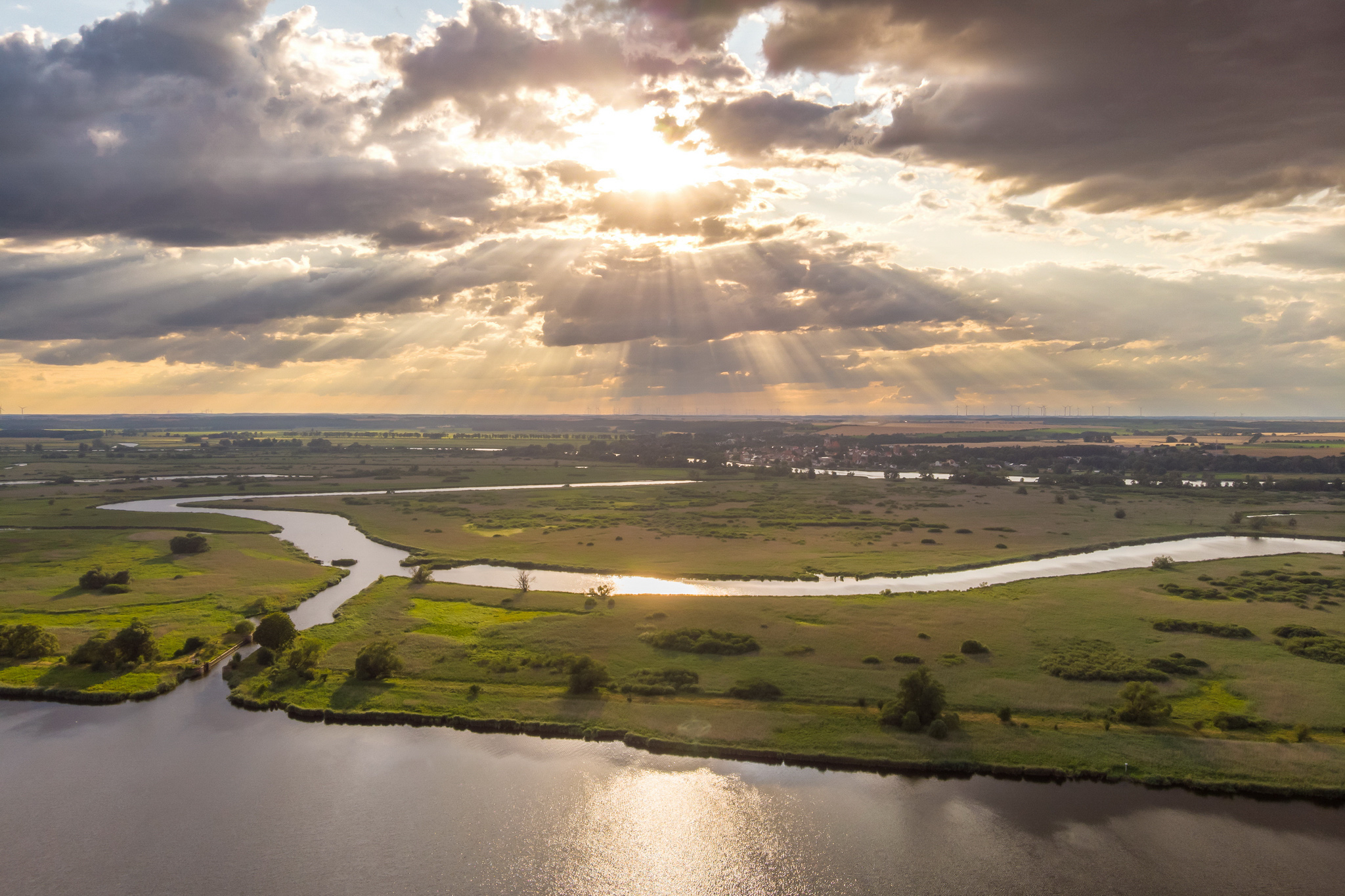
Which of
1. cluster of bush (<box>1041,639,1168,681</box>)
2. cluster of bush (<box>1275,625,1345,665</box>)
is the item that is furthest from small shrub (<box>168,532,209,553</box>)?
cluster of bush (<box>1275,625,1345,665</box>)

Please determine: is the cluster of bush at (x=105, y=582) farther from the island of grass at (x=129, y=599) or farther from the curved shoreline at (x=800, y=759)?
the curved shoreline at (x=800, y=759)

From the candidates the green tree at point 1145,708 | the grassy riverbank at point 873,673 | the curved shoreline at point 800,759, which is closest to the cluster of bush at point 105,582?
the grassy riverbank at point 873,673

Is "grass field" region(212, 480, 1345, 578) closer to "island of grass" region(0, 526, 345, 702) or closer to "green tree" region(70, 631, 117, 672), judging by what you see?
"island of grass" region(0, 526, 345, 702)

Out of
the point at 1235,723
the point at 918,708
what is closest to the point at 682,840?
the point at 918,708

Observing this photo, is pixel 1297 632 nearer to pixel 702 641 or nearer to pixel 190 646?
pixel 702 641

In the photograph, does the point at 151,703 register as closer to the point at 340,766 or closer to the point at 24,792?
the point at 24,792

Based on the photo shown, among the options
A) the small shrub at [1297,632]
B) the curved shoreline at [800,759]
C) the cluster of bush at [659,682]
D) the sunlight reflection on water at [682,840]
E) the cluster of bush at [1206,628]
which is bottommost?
the sunlight reflection on water at [682,840]

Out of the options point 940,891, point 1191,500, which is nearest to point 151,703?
point 940,891
